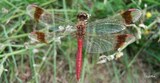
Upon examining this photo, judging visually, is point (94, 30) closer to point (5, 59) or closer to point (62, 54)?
point (62, 54)

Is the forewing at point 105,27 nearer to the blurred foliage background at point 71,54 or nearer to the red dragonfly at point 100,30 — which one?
the red dragonfly at point 100,30

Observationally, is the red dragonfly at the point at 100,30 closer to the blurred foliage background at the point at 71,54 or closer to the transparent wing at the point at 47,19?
the transparent wing at the point at 47,19

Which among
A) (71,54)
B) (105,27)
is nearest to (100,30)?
(105,27)

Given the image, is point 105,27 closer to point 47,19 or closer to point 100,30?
point 100,30

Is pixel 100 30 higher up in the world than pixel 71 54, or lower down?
higher up

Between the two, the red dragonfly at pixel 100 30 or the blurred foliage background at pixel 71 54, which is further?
the blurred foliage background at pixel 71 54

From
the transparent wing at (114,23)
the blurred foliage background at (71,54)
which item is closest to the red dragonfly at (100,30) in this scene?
the transparent wing at (114,23)

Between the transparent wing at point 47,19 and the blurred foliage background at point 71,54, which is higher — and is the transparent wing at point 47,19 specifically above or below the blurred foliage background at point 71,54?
above

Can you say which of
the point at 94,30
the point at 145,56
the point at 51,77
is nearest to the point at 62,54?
the point at 51,77
